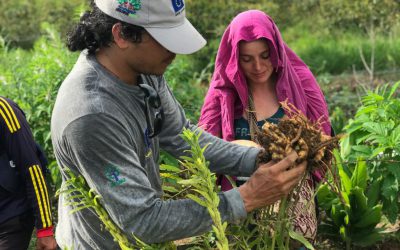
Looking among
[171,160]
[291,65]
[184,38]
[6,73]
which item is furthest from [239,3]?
[184,38]

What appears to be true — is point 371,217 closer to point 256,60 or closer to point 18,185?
point 256,60

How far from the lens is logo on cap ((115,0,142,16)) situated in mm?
1943

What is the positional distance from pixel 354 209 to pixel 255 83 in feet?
3.74

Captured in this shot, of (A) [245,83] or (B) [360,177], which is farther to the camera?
(B) [360,177]

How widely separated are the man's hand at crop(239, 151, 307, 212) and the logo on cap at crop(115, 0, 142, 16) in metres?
0.61

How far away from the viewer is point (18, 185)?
3029mm

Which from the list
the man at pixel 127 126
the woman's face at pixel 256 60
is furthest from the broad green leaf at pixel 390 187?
the man at pixel 127 126

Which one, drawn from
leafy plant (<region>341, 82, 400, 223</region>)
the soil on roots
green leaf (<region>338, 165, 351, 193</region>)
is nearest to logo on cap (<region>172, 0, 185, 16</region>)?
the soil on roots

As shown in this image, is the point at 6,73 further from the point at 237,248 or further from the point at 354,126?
the point at 237,248

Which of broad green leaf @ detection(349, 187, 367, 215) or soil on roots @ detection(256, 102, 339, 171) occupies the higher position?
soil on roots @ detection(256, 102, 339, 171)

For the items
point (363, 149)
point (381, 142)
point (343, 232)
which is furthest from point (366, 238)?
point (381, 142)

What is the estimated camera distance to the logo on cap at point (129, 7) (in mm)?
1943

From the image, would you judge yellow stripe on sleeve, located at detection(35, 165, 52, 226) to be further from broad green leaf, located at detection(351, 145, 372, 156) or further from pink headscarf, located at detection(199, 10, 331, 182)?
broad green leaf, located at detection(351, 145, 372, 156)

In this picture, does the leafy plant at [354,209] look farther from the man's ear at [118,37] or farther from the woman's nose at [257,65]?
the man's ear at [118,37]
